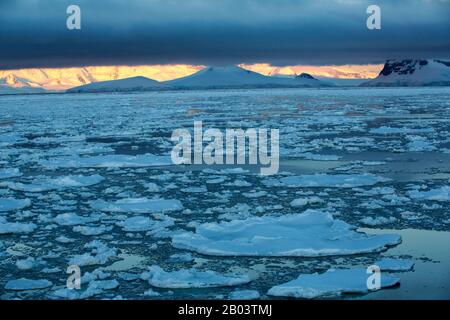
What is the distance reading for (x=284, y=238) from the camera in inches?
279

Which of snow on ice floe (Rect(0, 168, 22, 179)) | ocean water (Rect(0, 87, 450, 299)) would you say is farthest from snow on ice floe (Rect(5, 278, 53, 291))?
snow on ice floe (Rect(0, 168, 22, 179))

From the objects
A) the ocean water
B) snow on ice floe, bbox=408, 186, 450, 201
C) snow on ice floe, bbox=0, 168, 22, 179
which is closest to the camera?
the ocean water

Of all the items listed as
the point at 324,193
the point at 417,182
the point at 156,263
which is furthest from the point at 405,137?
the point at 156,263

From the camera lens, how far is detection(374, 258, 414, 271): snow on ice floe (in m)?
6.00

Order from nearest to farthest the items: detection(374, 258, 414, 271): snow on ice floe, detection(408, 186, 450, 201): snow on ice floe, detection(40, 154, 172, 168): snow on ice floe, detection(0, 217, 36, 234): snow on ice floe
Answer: detection(374, 258, 414, 271): snow on ice floe
detection(0, 217, 36, 234): snow on ice floe
detection(408, 186, 450, 201): snow on ice floe
detection(40, 154, 172, 168): snow on ice floe

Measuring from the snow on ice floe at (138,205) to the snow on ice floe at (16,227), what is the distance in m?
1.33

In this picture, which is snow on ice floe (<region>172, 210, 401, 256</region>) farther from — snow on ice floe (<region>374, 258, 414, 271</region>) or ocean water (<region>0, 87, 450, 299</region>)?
snow on ice floe (<region>374, 258, 414, 271</region>)

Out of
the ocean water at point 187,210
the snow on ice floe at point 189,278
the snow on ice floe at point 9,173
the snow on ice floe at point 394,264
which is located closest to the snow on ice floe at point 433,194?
the ocean water at point 187,210

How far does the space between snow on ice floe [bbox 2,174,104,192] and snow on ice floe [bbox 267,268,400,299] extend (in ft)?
21.2

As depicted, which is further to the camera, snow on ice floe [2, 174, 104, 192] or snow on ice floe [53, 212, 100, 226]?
snow on ice floe [2, 174, 104, 192]

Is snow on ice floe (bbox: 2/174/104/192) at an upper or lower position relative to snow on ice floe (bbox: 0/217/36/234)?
upper
